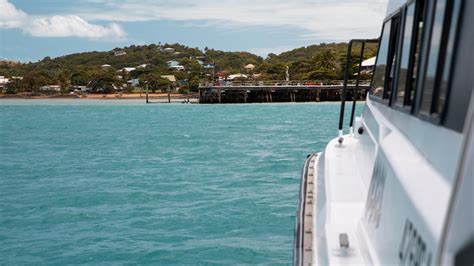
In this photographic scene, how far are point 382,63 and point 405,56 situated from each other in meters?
1.96

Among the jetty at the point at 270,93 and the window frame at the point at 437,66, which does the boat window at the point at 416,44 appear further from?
the jetty at the point at 270,93

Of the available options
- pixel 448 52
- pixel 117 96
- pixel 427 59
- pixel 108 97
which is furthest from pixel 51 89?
pixel 448 52

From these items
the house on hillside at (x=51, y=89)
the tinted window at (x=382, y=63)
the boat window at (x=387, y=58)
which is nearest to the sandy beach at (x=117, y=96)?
the house on hillside at (x=51, y=89)

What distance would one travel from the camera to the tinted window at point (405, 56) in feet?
14.4

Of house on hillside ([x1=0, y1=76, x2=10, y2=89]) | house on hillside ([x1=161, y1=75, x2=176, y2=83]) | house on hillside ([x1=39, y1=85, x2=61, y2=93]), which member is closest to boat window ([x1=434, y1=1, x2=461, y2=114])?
house on hillside ([x1=161, y1=75, x2=176, y2=83])

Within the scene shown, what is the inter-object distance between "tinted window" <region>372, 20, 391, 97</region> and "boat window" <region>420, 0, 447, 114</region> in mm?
2628

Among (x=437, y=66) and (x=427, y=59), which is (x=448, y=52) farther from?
(x=427, y=59)

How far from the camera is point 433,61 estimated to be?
3.30 meters

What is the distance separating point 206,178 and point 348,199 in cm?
1758

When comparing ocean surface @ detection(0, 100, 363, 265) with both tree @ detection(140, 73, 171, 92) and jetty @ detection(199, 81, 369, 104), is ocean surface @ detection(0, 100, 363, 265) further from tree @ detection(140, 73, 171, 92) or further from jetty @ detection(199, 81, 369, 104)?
tree @ detection(140, 73, 171, 92)

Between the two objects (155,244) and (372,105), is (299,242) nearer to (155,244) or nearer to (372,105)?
(372,105)

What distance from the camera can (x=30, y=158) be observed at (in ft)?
108

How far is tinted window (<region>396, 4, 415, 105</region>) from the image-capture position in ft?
14.4

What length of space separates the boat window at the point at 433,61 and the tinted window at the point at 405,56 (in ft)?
2.69
